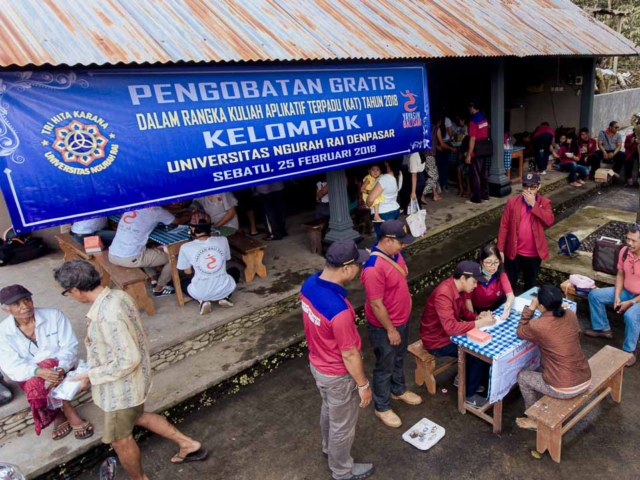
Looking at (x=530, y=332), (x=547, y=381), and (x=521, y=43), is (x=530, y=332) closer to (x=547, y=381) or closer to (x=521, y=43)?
(x=547, y=381)

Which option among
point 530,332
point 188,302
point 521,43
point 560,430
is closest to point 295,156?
point 188,302

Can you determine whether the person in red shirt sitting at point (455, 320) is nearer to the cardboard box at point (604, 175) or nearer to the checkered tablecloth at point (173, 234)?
the checkered tablecloth at point (173, 234)

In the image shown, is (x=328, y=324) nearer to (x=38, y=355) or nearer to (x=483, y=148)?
(x=38, y=355)

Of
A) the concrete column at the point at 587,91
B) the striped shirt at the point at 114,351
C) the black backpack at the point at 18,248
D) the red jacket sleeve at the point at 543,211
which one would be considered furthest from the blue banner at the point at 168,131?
the concrete column at the point at 587,91

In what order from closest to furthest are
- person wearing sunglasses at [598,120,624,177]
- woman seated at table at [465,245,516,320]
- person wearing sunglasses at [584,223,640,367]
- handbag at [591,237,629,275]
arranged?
woman seated at table at [465,245,516,320] < person wearing sunglasses at [584,223,640,367] < handbag at [591,237,629,275] < person wearing sunglasses at [598,120,624,177]

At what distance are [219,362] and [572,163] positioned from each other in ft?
34.1

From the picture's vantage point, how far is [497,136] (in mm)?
9672

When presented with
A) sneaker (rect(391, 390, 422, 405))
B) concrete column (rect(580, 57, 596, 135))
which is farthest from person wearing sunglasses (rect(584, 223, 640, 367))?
concrete column (rect(580, 57, 596, 135))

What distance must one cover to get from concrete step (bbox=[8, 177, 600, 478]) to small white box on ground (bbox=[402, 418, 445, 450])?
1.71 m

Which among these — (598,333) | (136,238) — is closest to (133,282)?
(136,238)

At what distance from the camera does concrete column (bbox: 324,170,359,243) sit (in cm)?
692

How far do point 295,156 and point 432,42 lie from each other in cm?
298

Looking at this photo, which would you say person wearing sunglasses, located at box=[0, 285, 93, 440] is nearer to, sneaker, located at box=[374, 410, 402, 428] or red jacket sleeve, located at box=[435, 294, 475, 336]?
sneaker, located at box=[374, 410, 402, 428]

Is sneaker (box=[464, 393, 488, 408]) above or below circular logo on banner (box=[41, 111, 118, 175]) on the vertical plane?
below
